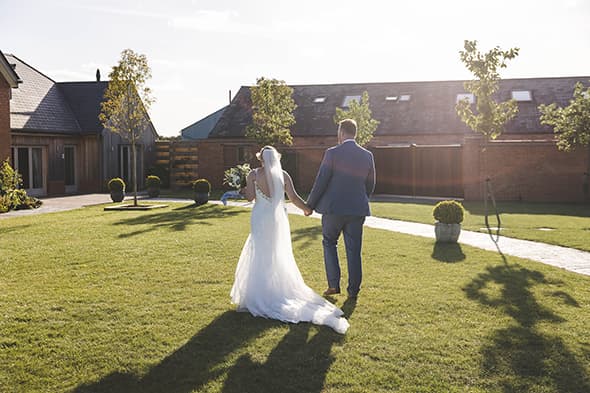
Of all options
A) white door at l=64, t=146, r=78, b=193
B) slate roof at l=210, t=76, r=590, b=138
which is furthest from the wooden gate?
white door at l=64, t=146, r=78, b=193

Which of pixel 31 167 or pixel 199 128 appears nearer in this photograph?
pixel 31 167

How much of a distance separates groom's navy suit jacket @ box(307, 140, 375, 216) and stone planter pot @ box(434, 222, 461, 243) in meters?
4.88

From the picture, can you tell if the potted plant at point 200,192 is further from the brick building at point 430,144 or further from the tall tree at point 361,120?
the brick building at point 430,144

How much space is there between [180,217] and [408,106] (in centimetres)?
1880

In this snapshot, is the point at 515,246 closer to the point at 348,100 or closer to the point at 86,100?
the point at 348,100

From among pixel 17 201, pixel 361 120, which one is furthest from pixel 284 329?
pixel 361 120

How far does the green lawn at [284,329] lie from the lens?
4.50 m

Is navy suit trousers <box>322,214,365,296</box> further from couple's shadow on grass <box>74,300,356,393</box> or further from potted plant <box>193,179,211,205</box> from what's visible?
potted plant <box>193,179,211,205</box>

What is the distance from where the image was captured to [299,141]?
31.8 meters

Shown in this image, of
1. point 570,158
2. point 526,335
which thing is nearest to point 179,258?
point 526,335

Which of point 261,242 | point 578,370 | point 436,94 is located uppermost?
point 436,94

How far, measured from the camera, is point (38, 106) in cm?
2773

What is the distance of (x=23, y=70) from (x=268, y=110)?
498 inches

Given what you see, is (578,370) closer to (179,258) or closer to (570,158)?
(179,258)
